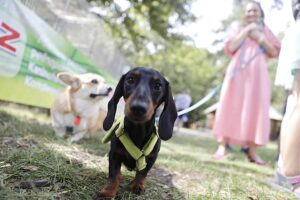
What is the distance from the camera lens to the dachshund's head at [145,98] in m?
2.00

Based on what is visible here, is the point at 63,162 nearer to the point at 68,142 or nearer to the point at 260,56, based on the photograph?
the point at 68,142

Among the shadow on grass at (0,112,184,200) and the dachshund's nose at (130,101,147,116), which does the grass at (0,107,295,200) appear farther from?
the dachshund's nose at (130,101,147,116)

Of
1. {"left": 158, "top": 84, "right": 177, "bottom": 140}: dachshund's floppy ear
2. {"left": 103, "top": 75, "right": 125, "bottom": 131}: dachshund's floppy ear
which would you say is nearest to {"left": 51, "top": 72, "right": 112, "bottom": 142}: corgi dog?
{"left": 103, "top": 75, "right": 125, "bottom": 131}: dachshund's floppy ear

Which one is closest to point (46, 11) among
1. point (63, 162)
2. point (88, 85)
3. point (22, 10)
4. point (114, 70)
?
point (22, 10)

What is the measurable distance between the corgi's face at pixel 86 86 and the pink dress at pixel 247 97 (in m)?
2.18

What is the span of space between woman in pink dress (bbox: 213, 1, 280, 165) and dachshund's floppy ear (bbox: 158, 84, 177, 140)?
9.33 feet

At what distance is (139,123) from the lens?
7.55 feet

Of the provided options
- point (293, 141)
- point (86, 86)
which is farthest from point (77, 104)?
point (293, 141)

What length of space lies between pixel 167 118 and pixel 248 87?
3.08 meters

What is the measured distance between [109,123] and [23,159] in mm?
653

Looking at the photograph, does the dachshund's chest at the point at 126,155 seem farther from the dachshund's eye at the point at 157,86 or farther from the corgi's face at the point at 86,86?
the corgi's face at the point at 86,86

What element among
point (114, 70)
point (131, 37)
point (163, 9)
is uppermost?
point (163, 9)

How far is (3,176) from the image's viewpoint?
203 centimetres

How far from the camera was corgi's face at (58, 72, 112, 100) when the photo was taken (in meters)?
3.78
